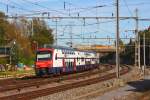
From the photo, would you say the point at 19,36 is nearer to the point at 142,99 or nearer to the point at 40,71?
the point at 40,71

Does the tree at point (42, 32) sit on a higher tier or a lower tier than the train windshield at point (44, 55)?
higher

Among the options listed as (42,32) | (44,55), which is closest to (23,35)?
(42,32)

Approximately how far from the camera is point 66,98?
26.7m

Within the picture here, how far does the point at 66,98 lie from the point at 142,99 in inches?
167

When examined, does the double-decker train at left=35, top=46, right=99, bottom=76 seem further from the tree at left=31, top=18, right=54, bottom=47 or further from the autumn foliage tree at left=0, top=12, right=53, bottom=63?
the tree at left=31, top=18, right=54, bottom=47

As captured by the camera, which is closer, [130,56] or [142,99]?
[142,99]

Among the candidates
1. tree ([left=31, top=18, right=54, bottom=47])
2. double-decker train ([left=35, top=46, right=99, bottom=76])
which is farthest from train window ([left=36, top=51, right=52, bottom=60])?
tree ([left=31, top=18, right=54, bottom=47])

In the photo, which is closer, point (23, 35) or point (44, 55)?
point (44, 55)

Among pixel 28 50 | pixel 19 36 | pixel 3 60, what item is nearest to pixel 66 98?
pixel 3 60

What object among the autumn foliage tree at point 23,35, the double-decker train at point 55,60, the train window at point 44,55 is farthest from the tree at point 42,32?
the train window at point 44,55

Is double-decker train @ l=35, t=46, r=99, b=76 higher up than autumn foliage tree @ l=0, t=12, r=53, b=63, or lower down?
lower down

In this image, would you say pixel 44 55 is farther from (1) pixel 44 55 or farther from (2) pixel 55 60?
(2) pixel 55 60

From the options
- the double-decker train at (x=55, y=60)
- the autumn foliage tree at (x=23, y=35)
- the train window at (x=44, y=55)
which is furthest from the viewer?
the autumn foliage tree at (x=23, y=35)

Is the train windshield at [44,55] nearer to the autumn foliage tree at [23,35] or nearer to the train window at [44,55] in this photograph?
the train window at [44,55]
